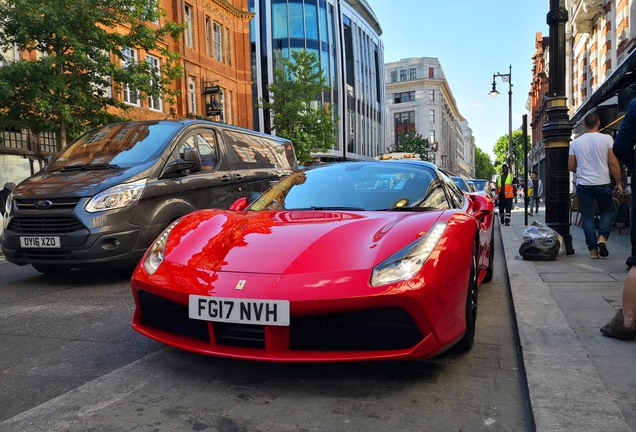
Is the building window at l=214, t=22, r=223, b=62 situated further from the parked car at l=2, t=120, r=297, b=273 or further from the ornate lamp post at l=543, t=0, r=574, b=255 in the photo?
the ornate lamp post at l=543, t=0, r=574, b=255

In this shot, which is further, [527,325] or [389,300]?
[527,325]

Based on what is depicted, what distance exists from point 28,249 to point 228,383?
384cm

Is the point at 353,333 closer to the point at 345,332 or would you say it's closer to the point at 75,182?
the point at 345,332

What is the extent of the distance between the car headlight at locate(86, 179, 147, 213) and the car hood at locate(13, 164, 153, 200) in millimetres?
54

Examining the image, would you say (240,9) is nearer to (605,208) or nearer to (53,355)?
(605,208)

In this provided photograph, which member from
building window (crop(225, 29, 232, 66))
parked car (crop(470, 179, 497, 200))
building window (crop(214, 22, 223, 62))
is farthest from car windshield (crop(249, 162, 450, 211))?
building window (crop(225, 29, 232, 66))

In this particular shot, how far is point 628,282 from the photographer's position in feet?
10.7

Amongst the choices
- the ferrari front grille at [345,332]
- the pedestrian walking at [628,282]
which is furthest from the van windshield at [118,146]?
the pedestrian walking at [628,282]

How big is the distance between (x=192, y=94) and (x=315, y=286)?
2620 cm

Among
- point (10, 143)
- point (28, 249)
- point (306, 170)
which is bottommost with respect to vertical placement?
point (28, 249)

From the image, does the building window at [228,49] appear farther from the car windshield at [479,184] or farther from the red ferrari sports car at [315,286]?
the red ferrari sports car at [315,286]

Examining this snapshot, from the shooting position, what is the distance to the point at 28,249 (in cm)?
547

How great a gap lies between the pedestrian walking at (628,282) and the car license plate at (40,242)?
5099 millimetres

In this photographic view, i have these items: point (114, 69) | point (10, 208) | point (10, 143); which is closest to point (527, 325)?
point (10, 208)
